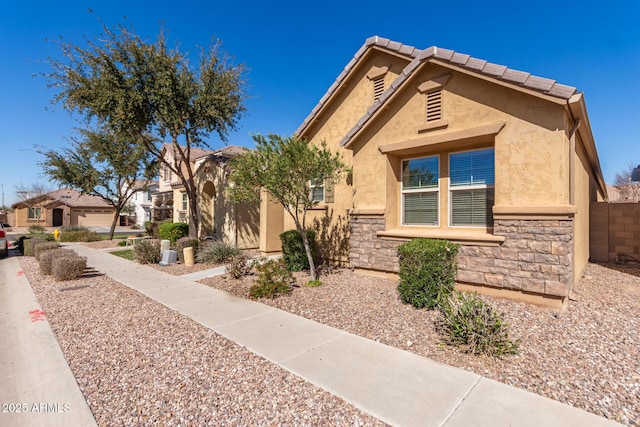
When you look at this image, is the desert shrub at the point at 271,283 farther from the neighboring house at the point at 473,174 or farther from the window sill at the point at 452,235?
the window sill at the point at 452,235

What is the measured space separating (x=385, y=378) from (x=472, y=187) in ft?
17.2

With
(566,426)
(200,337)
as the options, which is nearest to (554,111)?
(566,426)

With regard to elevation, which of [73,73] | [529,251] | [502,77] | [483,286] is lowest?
[483,286]

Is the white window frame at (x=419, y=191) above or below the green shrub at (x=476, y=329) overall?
above

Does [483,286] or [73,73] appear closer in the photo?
[483,286]

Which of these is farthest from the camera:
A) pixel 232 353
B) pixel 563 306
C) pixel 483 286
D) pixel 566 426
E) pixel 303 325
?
pixel 483 286

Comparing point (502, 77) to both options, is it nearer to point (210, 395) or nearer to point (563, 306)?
point (563, 306)

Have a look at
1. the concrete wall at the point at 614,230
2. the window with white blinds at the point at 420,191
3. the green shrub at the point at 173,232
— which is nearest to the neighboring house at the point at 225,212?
the green shrub at the point at 173,232

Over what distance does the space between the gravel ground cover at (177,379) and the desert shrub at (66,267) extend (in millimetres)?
3743

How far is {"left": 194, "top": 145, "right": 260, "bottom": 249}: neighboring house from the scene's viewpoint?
14.5 m

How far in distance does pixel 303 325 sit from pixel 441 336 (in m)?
2.31

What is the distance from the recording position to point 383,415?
9.86 ft

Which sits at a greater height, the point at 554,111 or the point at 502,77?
the point at 502,77

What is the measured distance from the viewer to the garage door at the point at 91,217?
44469 mm
